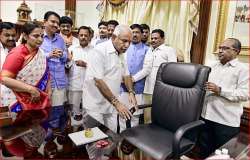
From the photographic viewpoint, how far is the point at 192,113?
1.56 meters

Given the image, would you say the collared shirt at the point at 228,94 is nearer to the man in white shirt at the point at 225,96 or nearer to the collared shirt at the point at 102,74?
the man in white shirt at the point at 225,96

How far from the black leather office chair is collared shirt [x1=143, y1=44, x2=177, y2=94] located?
2.47 ft

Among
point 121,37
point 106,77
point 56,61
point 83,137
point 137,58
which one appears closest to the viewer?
point 83,137

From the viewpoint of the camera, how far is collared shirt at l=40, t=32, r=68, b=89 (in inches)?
82.0

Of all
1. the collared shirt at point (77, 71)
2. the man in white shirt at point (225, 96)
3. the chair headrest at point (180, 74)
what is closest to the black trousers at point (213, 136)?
the man in white shirt at point (225, 96)

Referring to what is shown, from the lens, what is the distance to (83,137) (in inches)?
49.1

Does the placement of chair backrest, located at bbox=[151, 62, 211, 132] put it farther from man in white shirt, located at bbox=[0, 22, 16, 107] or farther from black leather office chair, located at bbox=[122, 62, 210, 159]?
man in white shirt, located at bbox=[0, 22, 16, 107]

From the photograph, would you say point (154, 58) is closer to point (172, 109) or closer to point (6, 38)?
point (172, 109)

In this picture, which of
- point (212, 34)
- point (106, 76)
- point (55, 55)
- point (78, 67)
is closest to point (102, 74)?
point (106, 76)

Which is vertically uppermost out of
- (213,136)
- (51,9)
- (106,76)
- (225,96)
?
(51,9)

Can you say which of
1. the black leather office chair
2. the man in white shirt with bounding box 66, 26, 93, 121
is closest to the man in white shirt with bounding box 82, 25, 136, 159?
the black leather office chair

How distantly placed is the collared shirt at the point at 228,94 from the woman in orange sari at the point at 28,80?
1338 mm

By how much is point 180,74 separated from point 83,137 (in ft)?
2.91

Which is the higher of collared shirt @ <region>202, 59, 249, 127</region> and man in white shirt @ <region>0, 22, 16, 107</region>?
man in white shirt @ <region>0, 22, 16, 107</region>
